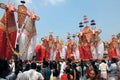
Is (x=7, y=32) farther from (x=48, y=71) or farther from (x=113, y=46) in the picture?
(x=113, y=46)

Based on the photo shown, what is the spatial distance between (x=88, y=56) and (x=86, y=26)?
8.60 feet

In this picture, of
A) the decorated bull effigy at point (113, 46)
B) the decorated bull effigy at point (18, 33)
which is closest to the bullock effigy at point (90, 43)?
the decorated bull effigy at point (113, 46)

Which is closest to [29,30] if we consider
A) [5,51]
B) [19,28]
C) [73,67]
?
[19,28]

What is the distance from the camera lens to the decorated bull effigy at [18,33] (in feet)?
34.0

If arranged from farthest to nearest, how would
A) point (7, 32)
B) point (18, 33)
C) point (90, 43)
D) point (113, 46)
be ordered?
point (113, 46) → point (90, 43) → point (18, 33) → point (7, 32)

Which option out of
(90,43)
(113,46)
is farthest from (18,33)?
(113,46)

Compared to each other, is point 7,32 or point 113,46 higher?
point 7,32

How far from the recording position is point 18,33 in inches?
443

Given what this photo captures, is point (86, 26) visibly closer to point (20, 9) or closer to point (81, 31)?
point (81, 31)

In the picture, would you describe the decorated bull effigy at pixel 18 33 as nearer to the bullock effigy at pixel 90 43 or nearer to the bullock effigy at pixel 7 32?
the bullock effigy at pixel 7 32

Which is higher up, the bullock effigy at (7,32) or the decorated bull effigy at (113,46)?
the bullock effigy at (7,32)

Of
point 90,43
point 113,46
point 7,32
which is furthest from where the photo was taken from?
point 113,46

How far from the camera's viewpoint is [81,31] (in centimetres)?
2216

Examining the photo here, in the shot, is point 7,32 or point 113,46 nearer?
point 7,32
